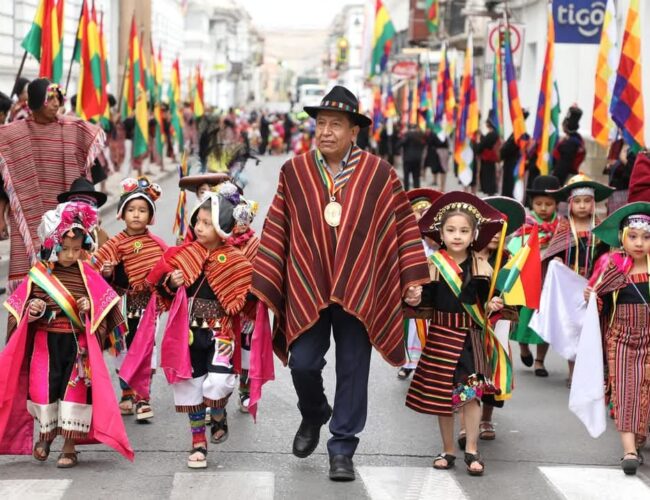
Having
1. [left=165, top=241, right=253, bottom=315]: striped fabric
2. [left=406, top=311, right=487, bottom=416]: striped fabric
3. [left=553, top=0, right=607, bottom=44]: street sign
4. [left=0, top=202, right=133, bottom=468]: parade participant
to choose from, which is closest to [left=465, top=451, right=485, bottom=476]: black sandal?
[left=406, top=311, right=487, bottom=416]: striped fabric

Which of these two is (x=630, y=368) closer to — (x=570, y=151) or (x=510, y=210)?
(x=510, y=210)

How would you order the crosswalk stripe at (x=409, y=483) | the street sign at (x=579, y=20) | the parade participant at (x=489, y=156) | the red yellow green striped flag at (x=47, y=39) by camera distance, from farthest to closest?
1. the parade participant at (x=489, y=156)
2. the street sign at (x=579, y=20)
3. the red yellow green striped flag at (x=47, y=39)
4. the crosswalk stripe at (x=409, y=483)

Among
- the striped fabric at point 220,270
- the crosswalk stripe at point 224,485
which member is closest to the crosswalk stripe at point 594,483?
the crosswalk stripe at point 224,485

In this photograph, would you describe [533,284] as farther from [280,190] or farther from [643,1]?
[643,1]

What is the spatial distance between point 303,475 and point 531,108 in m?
27.2

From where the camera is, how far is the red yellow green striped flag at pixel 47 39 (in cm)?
1555

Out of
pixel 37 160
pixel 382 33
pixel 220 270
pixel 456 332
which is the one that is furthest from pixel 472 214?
pixel 382 33

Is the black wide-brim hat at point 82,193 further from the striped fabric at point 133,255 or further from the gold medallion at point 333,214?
the gold medallion at point 333,214

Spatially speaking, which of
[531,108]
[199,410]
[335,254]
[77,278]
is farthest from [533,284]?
[531,108]

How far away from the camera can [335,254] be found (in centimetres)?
641

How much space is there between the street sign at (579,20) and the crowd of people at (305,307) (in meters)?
9.76

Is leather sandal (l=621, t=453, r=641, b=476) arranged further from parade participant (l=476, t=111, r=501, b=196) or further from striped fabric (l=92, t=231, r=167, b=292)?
parade participant (l=476, t=111, r=501, b=196)

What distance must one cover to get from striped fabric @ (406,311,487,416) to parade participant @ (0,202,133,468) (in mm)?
1588

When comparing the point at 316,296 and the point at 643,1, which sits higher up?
the point at 643,1
